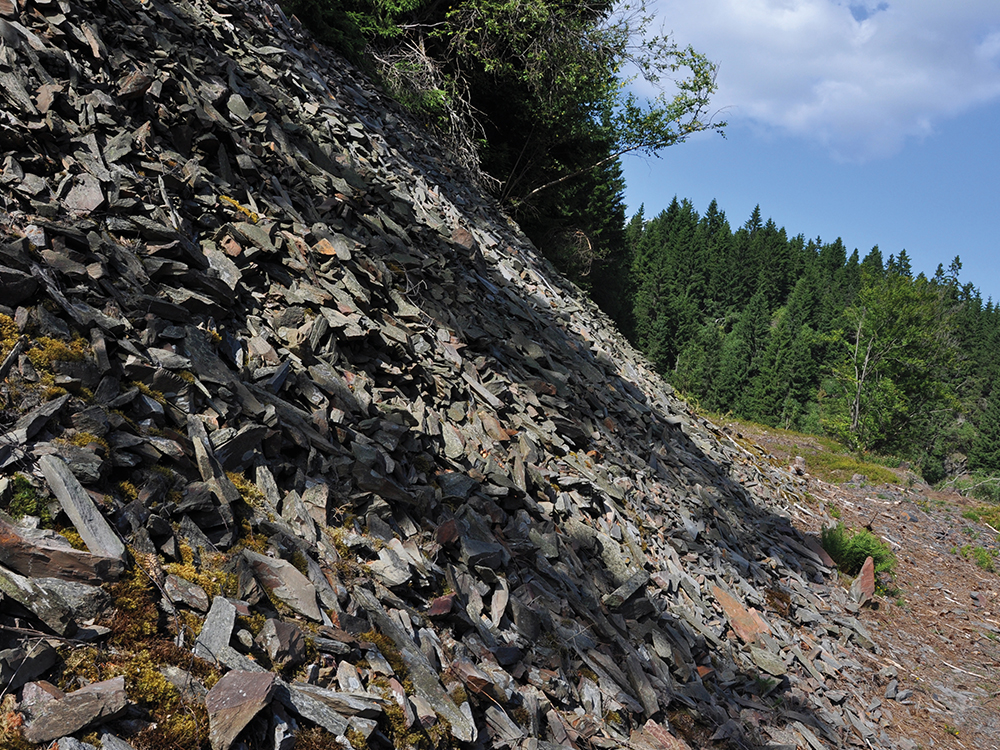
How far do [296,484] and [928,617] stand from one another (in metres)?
13.7

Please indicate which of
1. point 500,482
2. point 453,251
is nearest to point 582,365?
point 453,251

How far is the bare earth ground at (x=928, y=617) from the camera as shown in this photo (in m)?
8.66

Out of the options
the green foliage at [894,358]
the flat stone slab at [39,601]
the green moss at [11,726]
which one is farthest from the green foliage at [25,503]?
the green foliage at [894,358]

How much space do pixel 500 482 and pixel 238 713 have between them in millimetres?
3866

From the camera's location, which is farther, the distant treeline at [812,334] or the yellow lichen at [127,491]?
the distant treeline at [812,334]

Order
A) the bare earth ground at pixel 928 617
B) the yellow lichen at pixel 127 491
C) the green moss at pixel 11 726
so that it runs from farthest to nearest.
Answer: the bare earth ground at pixel 928 617
the yellow lichen at pixel 127 491
the green moss at pixel 11 726

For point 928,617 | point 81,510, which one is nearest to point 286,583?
point 81,510

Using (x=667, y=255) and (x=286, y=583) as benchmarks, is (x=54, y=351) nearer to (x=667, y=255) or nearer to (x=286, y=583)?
(x=286, y=583)

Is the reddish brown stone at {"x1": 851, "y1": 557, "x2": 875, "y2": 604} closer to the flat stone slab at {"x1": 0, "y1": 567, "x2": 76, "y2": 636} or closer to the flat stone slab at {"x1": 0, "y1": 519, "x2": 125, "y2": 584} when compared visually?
the flat stone slab at {"x1": 0, "y1": 519, "x2": 125, "y2": 584}

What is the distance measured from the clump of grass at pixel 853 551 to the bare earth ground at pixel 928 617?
1.80ft

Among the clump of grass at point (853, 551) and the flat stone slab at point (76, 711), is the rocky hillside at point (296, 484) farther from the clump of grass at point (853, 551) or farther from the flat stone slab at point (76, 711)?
the clump of grass at point (853, 551)

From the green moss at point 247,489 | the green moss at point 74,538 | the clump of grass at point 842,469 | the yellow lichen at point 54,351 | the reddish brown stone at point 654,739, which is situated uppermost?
the clump of grass at point 842,469

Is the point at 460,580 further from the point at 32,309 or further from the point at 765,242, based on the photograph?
the point at 765,242

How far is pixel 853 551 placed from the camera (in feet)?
41.3
